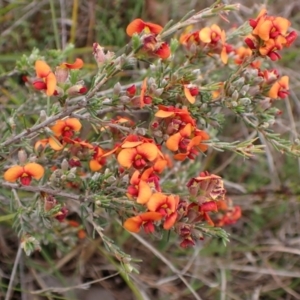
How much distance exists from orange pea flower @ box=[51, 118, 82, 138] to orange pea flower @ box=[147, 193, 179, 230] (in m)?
0.45

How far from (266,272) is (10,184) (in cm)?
158

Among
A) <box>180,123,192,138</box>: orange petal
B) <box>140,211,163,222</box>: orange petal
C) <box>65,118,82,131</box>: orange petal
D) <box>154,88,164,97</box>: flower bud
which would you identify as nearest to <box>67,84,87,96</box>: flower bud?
<box>65,118,82,131</box>: orange petal

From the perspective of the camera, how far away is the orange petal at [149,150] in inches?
62.2

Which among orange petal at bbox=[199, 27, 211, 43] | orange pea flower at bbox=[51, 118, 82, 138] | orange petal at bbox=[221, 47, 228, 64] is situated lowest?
orange pea flower at bbox=[51, 118, 82, 138]

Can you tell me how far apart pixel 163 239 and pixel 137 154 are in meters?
1.30

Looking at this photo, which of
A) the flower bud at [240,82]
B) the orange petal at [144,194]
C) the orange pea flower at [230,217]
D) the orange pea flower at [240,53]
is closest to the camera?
the orange petal at [144,194]

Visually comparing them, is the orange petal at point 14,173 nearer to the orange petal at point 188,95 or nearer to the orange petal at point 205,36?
the orange petal at point 188,95

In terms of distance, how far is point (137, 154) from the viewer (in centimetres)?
160

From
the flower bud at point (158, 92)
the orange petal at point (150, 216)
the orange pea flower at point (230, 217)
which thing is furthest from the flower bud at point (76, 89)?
the orange pea flower at point (230, 217)

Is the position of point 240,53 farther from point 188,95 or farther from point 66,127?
point 66,127

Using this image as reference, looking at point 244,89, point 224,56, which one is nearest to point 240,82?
point 244,89

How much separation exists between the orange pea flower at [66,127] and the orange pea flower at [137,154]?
28 cm

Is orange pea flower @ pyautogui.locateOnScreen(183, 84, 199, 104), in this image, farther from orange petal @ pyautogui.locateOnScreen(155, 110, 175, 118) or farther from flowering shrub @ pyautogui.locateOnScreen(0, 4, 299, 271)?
orange petal @ pyautogui.locateOnScreen(155, 110, 175, 118)

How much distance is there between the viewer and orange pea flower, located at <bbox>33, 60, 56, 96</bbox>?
1.69 metres
